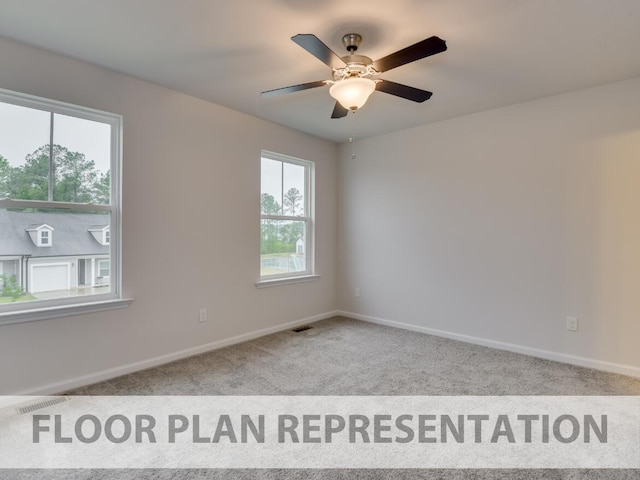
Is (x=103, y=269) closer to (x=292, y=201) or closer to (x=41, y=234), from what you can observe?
(x=41, y=234)

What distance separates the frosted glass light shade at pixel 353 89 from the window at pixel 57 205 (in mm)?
1903

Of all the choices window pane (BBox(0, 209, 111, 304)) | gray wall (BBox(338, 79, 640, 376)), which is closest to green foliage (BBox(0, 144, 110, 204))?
window pane (BBox(0, 209, 111, 304))

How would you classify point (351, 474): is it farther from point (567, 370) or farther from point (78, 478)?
point (567, 370)

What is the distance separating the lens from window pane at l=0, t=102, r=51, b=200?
2377 mm

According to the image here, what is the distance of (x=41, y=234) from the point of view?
8.32 ft

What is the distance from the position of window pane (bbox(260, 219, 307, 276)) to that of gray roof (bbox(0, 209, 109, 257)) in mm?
1662

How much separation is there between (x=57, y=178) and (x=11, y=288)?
836 mm

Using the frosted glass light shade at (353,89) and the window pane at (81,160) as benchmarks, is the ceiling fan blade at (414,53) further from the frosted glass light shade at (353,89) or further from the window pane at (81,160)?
the window pane at (81,160)

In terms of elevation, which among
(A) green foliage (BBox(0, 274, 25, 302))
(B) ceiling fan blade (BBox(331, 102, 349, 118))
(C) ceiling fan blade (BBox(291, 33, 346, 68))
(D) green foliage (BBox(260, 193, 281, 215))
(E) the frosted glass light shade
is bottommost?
(A) green foliage (BBox(0, 274, 25, 302))

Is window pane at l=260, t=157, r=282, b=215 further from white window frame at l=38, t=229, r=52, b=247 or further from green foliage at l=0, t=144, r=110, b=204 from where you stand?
white window frame at l=38, t=229, r=52, b=247

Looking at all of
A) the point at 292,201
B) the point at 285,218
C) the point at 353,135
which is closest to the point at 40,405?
the point at 285,218

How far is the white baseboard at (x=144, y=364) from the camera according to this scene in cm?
249

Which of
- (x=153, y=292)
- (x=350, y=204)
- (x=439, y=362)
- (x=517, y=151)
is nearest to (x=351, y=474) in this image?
(x=439, y=362)

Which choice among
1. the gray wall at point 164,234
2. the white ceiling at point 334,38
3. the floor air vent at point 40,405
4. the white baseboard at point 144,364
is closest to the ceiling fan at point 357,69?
the white ceiling at point 334,38
